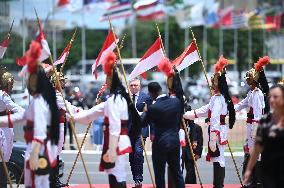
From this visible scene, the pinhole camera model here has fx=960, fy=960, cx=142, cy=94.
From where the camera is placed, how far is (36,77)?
39.7ft

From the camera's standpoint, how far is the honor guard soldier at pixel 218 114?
15125 millimetres

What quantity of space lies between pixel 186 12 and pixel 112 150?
205 feet

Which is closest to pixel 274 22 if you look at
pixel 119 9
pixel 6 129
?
pixel 119 9

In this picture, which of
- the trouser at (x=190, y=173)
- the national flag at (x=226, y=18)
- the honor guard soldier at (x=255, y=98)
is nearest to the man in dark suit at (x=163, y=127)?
the honor guard soldier at (x=255, y=98)

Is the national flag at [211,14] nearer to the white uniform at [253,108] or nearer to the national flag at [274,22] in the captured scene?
the national flag at [274,22]

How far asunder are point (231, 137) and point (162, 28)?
69290 millimetres

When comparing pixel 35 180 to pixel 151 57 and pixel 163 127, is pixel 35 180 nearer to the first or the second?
pixel 163 127

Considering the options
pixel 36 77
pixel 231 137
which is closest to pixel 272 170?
pixel 36 77

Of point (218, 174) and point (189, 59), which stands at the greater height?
point (189, 59)

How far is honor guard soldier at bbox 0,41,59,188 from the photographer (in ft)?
39.0

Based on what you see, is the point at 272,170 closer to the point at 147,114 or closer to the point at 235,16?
the point at 147,114

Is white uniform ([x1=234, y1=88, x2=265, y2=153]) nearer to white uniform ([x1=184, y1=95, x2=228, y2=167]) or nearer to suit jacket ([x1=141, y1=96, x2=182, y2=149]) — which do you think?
white uniform ([x1=184, y1=95, x2=228, y2=167])

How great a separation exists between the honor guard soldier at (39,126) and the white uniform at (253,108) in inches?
189

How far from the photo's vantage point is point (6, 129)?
1511 centimetres
